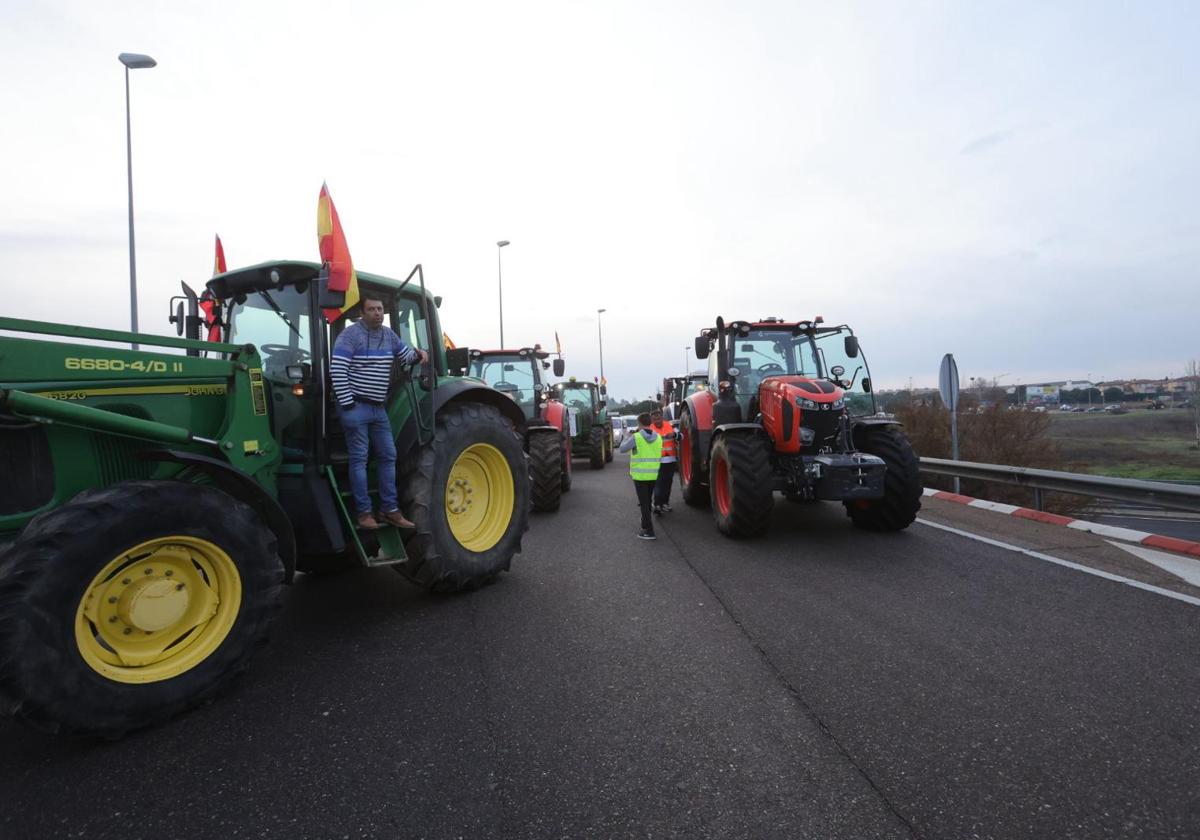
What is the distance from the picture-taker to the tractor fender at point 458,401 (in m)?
4.36

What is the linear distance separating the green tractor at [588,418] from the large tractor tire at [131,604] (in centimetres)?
1235

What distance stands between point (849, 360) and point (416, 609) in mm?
5753

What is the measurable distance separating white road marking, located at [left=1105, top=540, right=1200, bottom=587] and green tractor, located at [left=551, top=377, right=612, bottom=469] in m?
11.3

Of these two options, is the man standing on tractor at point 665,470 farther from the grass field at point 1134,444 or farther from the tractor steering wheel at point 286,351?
the grass field at point 1134,444

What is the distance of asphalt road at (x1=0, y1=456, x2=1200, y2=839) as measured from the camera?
2.14 metres

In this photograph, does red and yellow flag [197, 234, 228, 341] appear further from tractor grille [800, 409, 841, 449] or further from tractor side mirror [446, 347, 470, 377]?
tractor grille [800, 409, 841, 449]

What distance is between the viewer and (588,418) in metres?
16.1

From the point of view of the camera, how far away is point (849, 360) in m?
7.59

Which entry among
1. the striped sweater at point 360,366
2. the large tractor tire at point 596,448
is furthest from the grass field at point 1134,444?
the striped sweater at point 360,366

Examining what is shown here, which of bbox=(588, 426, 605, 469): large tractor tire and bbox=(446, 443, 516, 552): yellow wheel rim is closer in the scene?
bbox=(446, 443, 516, 552): yellow wheel rim

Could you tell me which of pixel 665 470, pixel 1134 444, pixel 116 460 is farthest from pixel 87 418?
pixel 1134 444

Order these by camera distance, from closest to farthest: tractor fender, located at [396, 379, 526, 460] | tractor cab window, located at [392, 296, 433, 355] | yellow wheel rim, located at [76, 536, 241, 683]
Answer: yellow wheel rim, located at [76, 536, 241, 683] < tractor fender, located at [396, 379, 526, 460] < tractor cab window, located at [392, 296, 433, 355]

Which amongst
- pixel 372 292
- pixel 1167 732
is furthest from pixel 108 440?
pixel 1167 732

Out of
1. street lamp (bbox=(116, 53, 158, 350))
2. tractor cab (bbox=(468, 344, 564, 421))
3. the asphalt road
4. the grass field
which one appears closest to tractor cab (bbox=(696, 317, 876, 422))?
the asphalt road
